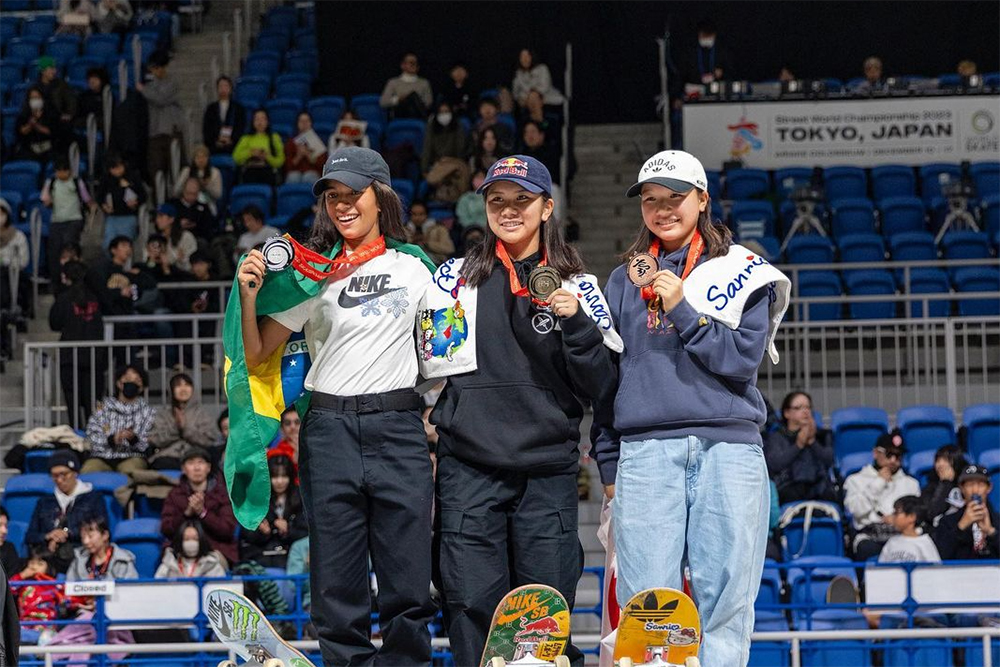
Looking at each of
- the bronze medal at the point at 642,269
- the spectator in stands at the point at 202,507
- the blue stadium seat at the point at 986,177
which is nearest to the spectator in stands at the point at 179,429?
the spectator in stands at the point at 202,507

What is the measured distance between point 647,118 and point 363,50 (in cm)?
318

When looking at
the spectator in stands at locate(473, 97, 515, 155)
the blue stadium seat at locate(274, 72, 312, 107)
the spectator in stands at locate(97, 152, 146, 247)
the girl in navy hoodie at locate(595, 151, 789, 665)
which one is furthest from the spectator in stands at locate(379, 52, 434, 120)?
the girl in navy hoodie at locate(595, 151, 789, 665)

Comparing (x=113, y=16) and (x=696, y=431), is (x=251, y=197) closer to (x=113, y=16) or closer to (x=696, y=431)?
(x=113, y=16)

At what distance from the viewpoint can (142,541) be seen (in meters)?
8.98

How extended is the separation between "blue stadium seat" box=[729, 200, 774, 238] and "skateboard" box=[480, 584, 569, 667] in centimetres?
851

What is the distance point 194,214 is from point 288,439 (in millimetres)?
4042

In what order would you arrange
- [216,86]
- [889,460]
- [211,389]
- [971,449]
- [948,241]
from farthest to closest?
[216,86] → [948,241] → [211,389] → [971,449] → [889,460]

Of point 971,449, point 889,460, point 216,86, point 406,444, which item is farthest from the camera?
point 216,86

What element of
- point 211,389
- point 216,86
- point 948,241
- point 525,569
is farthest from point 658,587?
point 216,86

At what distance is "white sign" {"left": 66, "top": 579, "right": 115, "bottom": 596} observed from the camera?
25.3 feet

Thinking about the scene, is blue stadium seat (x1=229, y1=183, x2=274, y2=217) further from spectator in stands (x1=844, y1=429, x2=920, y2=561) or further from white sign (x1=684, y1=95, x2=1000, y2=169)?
spectator in stands (x1=844, y1=429, x2=920, y2=561)

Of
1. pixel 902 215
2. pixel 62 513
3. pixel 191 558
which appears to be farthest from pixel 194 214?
pixel 902 215

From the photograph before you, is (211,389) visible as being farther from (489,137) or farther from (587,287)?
(587,287)

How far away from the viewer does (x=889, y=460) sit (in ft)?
29.9
